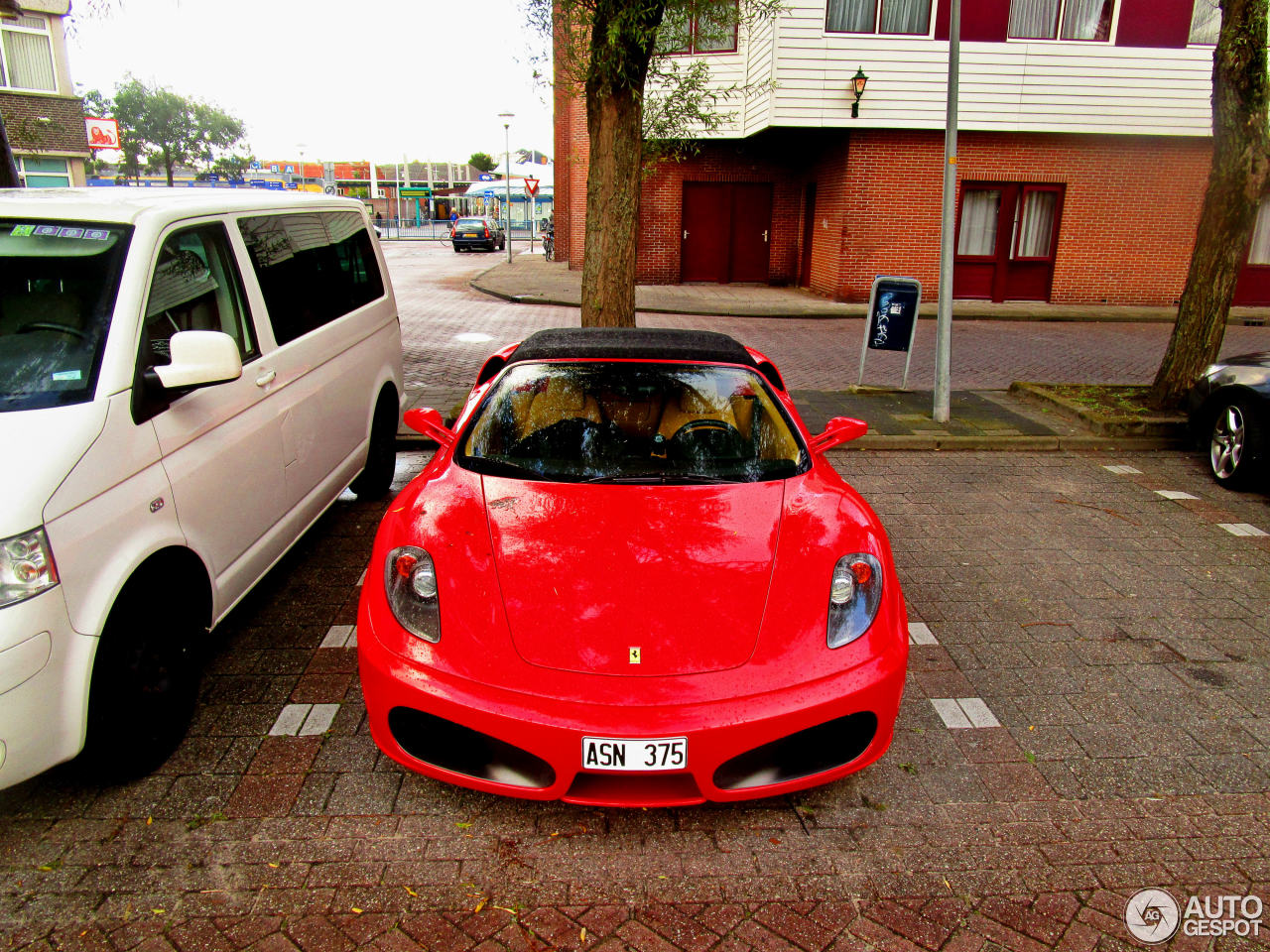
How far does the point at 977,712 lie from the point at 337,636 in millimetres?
2933

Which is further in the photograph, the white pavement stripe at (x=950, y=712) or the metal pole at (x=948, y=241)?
the metal pole at (x=948, y=241)

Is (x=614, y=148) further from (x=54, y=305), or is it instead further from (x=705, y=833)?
(x=705, y=833)

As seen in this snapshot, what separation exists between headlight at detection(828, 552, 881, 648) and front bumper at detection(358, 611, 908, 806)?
120 mm

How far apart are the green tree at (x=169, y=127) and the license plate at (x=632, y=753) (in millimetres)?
43813

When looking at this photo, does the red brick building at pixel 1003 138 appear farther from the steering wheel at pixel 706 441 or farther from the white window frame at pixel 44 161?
the white window frame at pixel 44 161

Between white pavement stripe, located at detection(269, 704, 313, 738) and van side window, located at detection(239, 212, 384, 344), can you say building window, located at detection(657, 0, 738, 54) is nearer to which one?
van side window, located at detection(239, 212, 384, 344)

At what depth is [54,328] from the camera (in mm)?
3053

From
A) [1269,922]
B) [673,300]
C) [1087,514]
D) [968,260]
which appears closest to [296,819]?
[1269,922]

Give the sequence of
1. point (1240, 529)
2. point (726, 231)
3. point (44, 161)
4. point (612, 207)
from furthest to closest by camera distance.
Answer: point (44, 161) → point (726, 231) → point (612, 207) → point (1240, 529)

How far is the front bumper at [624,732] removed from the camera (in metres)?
2.50

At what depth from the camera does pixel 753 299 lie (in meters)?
18.8

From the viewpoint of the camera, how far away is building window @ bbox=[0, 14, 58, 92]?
24.7 m

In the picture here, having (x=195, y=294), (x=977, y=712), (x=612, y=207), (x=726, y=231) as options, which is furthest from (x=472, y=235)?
(x=977, y=712)

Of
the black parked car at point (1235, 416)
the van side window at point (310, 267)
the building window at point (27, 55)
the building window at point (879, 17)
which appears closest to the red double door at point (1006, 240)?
the building window at point (879, 17)
